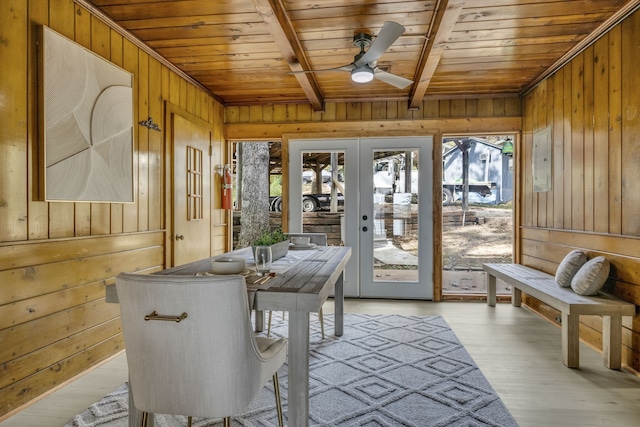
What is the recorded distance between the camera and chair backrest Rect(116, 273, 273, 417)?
1.20 meters

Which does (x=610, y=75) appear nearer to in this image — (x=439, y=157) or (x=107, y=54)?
(x=439, y=157)

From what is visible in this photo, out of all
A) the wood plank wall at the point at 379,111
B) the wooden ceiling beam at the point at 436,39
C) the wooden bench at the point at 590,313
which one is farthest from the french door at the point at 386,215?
the wooden bench at the point at 590,313

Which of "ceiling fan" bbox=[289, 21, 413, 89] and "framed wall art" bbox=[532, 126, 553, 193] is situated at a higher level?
"ceiling fan" bbox=[289, 21, 413, 89]

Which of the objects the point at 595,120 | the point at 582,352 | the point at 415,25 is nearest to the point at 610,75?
the point at 595,120

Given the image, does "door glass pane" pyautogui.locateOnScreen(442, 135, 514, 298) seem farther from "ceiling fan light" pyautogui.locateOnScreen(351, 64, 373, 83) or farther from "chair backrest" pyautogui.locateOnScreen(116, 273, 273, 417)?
"chair backrest" pyautogui.locateOnScreen(116, 273, 273, 417)

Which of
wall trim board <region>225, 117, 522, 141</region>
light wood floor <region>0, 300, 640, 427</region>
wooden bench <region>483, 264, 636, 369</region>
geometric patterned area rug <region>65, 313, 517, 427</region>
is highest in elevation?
wall trim board <region>225, 117, 522, 141</region>

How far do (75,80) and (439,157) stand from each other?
11.9 feet

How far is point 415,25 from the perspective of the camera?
2793 millimetres

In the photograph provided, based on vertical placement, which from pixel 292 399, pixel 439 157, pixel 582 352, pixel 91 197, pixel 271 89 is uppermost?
pixel 271 89

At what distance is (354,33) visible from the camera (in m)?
2.93

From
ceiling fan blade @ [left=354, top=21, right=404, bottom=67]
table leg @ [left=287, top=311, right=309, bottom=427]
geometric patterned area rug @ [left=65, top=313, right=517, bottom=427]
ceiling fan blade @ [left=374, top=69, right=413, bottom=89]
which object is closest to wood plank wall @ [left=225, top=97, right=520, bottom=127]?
ceiling fan blade @ [left=374, top=69, right=413, bottom=89]

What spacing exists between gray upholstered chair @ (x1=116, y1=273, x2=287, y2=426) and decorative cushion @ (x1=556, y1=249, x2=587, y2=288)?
2.74 meters

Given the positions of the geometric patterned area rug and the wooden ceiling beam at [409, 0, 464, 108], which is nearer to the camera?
the geometric patterned area rug

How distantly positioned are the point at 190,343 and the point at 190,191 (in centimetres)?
289
